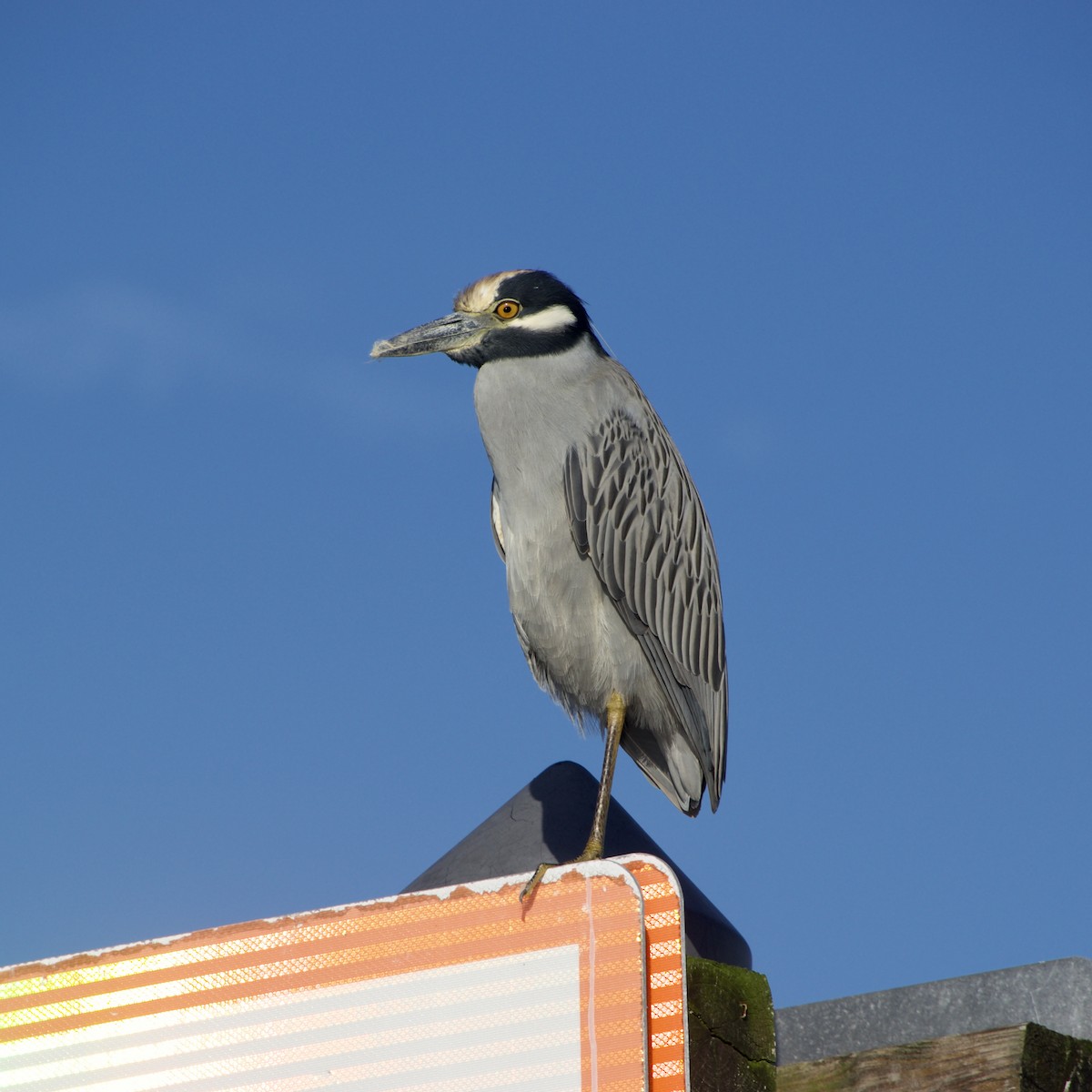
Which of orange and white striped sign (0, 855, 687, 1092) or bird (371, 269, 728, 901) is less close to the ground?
bird (371, 269, 728, 901)

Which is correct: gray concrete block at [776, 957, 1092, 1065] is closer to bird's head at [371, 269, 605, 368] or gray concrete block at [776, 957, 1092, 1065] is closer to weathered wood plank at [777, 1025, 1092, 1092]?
weathered wood plank at [777, 1025, 1092, 1092]

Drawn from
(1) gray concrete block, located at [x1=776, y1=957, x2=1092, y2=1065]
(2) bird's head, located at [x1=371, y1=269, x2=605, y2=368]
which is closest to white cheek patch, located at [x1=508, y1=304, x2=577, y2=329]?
(2) bird's head, located at [x1=371, y1=269, x2=605, y2=368]

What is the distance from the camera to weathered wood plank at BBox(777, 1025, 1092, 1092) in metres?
3.16

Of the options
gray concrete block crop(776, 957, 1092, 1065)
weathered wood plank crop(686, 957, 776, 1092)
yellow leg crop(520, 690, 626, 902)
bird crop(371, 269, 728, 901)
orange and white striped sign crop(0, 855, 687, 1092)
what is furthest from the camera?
bird crop(371, 269, 728, 901)

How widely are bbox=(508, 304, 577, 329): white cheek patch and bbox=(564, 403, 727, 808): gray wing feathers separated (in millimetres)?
427

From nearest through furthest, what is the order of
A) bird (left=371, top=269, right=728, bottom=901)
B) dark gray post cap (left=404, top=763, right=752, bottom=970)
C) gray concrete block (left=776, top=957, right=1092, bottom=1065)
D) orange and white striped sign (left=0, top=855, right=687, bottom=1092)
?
orange and white striped sign (left=0, top=855, right=687, bottom=1092)
gray concrete block (left=776, top=957, right=1092, bottom=1065)
dark gray post cap (left=404, top=763, right=752, bottom=970)
bird (left=371, top=269, right=728, bottom=901)

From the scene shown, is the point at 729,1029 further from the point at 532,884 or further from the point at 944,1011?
the point at 944,1011

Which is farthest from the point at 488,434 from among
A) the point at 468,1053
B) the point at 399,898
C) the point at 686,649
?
the point at 468,1053

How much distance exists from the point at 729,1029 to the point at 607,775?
1839mm

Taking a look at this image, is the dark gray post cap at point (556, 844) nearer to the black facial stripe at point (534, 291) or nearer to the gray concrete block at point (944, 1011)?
the gray concrete block at point (944, 1011)

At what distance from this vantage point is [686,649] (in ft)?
18.0

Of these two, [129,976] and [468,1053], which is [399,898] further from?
[129,976]

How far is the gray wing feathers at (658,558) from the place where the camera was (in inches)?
205

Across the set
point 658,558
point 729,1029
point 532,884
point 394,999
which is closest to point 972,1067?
point 729,1029
